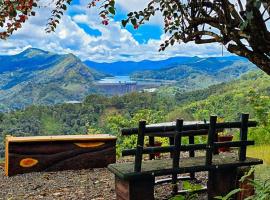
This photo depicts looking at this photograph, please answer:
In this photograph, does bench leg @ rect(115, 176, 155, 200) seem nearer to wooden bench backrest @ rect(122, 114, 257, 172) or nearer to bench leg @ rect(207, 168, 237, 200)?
wooden bench backrest @ rect(122, 114, 257, 172)

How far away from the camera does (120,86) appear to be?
107 meters

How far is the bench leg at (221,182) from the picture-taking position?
4.95 meters

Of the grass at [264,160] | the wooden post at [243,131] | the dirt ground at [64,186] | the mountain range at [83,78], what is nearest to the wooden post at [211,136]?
the wooden post at [243,131]

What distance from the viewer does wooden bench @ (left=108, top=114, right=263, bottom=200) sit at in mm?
4504

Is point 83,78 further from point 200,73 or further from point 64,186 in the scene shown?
point 64,186

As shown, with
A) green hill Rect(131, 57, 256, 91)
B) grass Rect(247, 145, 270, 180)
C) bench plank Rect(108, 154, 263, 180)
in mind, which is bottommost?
grass Rect(247, 145, 270, 180)

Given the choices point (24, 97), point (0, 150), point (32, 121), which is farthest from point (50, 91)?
point (0, 150)

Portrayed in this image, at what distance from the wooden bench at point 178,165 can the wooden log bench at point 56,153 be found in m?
2.84

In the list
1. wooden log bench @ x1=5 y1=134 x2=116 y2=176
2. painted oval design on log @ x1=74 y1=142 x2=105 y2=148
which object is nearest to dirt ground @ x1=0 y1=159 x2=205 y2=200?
wooden log bench @ x1=5 y1=134 x2=116 y2=176

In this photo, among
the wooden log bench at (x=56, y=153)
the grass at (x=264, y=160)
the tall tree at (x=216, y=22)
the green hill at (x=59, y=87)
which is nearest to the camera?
the tall tree at (x=216, y=22)

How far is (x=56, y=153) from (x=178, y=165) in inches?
132

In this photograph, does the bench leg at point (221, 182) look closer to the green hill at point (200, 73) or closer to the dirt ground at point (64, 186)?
the dirt ground at point (64, 186)

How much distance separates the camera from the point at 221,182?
4980mm

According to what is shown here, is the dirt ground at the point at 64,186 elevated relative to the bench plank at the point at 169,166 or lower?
lower
